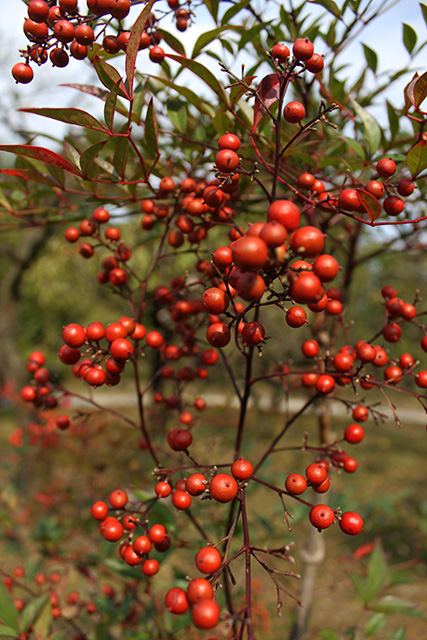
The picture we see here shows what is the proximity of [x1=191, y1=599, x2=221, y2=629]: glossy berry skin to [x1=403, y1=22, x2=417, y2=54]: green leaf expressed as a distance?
4.43ft

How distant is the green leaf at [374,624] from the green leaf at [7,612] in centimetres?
104

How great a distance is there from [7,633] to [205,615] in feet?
2.50

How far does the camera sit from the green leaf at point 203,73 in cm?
75

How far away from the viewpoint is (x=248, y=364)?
30.7 inches

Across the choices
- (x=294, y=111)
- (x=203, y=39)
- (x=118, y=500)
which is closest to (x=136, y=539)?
(x=118, y=500)

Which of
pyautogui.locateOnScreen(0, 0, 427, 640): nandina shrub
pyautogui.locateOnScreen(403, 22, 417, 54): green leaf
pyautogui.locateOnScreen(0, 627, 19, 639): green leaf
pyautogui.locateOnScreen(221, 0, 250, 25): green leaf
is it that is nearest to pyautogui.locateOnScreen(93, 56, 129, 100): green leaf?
pyautogui.locateOnScreen(0, 0, 427, 640): nandina shrub

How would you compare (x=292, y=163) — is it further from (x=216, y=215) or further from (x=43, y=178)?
(x=43, y=178)

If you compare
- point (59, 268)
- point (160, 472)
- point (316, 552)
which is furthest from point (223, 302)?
point (59, 268)

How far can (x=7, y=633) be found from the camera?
956 mm

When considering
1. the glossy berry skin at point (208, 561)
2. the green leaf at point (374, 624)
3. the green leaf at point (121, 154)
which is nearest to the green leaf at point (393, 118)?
the green leaf at point (121, 154)

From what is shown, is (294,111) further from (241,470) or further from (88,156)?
(241,470)

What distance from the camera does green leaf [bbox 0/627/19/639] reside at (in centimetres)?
94

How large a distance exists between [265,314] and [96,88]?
4793mm

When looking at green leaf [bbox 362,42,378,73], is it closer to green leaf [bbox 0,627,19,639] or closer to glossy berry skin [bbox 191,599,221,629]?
glossy berry skin [bbox 191,599,221,629]
